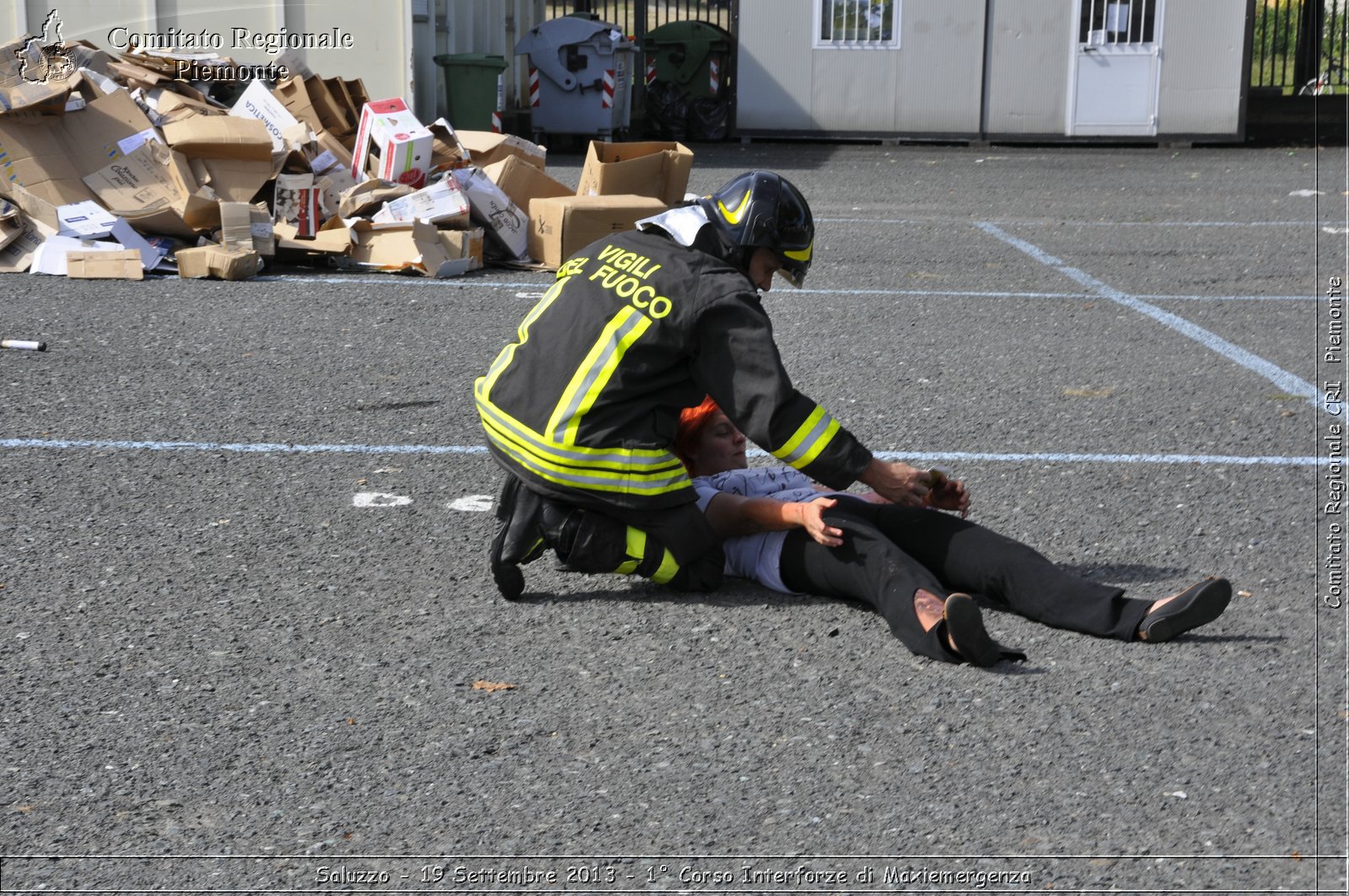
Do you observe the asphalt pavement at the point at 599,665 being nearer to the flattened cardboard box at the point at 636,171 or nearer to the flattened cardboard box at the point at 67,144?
the flattened cardboard box at the point at 67,144

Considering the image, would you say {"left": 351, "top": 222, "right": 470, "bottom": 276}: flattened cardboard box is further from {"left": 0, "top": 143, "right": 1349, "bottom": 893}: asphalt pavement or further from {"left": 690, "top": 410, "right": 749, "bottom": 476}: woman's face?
{"left": 690, "top": 410, "right": 749, "bottom": 476}: woman's face

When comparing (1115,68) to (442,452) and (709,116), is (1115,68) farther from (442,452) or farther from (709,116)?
(442,452)

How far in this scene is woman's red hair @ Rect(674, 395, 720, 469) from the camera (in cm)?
455

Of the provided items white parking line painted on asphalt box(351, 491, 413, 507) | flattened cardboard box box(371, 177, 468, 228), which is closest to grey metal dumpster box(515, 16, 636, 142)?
flattened cardboard box box(371, 177, 468, 228)

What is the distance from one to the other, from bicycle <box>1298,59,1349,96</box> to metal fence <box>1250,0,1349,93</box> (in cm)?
1

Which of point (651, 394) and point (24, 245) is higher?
point (651, 394)

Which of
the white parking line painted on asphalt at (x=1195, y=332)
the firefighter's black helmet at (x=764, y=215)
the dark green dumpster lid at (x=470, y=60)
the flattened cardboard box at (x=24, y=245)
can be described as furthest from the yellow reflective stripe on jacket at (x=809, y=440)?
the dark green dumpster lid at (x=470, y=60)

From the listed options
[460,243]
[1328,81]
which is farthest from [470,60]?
[1328,81]

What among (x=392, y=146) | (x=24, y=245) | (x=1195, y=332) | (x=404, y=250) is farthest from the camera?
(x=392, y=146)

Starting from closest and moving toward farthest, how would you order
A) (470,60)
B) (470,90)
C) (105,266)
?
1. (105,266)
2. (470,60)
3. (470,90)

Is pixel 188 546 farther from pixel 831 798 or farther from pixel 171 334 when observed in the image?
pixel 171 334

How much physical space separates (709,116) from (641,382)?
18.1 metres

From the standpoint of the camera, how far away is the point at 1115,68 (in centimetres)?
2095

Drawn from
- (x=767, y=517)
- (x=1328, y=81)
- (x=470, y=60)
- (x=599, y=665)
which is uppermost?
(x=470, y=60)
